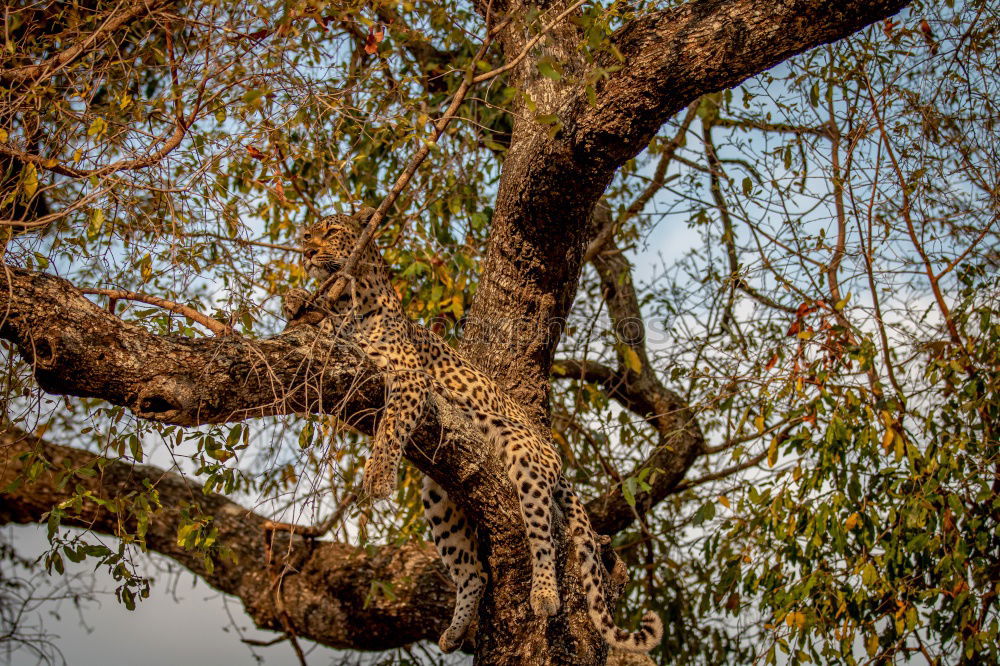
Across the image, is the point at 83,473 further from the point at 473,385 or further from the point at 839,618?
the point at 839,618

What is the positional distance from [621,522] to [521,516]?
80.4 inches

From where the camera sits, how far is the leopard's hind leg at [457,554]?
16.8ft

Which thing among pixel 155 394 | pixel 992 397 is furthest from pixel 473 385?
pixel 992 397

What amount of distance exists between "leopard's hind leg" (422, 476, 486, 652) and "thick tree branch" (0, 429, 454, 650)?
0.90 m

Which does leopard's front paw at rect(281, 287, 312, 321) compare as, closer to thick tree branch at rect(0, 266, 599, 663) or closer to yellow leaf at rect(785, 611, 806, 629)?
thick tree branch at rect(0, 266, 599, 663)

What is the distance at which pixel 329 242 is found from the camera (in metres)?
5.43

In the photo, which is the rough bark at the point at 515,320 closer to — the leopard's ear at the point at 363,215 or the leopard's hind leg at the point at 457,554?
the leopard's hind leg at the point at 457,554

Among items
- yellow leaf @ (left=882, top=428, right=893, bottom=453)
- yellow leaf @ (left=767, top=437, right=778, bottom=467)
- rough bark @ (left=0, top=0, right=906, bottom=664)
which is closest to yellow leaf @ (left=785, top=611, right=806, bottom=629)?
yellow leaf @ (left=767, top=437, right=778, bottom=467)

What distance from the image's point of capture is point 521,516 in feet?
15.3

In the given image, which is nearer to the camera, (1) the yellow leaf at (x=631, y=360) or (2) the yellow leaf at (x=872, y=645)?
(2) the yellow leaf at (x=872, y=645)

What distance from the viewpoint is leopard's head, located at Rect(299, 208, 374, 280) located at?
5340 mm

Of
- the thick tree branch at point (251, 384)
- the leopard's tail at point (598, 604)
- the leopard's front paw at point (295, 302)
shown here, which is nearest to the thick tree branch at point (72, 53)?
the thick tree branch at point (251, 384)

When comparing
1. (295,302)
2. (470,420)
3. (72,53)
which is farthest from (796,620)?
(72,53)

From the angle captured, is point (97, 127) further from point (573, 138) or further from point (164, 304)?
point (573, 138)
